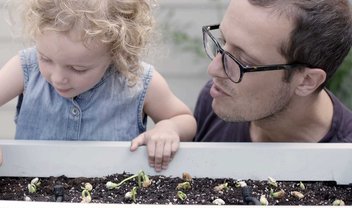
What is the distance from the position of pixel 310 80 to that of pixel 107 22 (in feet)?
1.72

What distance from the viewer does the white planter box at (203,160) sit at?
1.55 meters

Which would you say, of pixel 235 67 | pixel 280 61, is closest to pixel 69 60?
pixel 235 67

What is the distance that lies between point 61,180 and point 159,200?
0.24m

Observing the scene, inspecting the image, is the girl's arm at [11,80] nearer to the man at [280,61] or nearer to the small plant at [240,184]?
the man at [280,61]

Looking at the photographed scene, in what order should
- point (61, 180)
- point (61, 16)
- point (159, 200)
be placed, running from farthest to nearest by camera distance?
point (61, 16) < point (61, 180) < point (159, 200)

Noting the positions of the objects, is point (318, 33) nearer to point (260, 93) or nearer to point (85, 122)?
point (260, 93)

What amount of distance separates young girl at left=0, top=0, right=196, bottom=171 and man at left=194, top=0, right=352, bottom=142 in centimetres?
19

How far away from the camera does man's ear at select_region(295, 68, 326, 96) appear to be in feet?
5.68

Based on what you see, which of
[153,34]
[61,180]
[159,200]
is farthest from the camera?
[153,34]

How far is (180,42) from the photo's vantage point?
303cm

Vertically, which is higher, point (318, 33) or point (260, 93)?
point (318, 33)

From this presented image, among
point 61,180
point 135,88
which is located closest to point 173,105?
point 135,88

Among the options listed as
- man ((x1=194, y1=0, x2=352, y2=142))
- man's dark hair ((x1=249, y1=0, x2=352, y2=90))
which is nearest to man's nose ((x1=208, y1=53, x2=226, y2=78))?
man ((x1=194, y1=0, x2=352, y2=142))

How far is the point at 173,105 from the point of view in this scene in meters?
1.95
